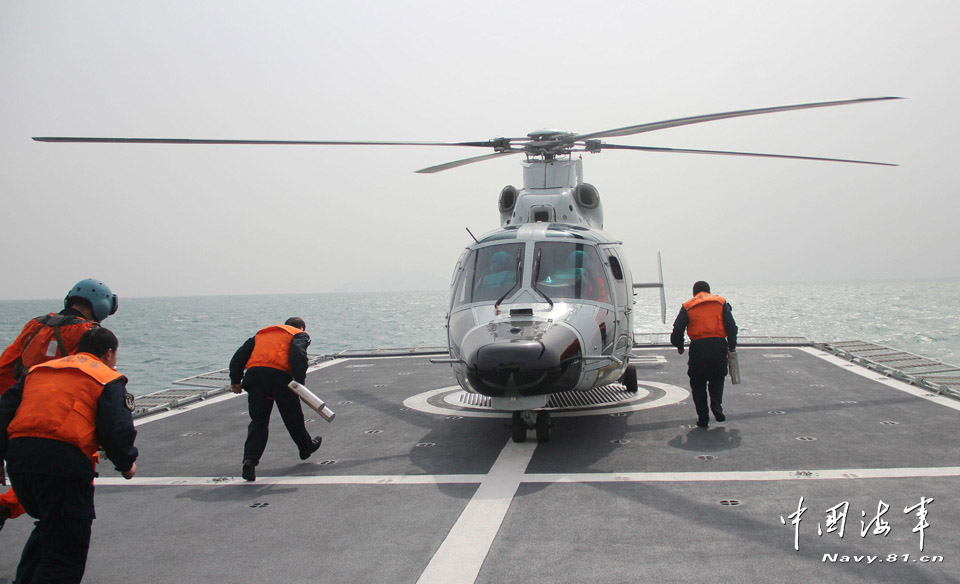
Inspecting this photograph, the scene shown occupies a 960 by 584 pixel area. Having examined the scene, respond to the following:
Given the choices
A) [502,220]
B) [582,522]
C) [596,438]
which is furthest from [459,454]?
[502,220]

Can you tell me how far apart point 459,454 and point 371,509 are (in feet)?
6.18

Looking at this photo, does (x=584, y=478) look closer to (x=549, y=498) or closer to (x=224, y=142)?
(x=549, y=498)

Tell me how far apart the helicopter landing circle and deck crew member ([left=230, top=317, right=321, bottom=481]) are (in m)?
3.09

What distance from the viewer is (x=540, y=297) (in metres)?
7.79

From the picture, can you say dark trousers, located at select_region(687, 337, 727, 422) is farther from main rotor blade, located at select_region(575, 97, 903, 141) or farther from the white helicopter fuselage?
main rotor blade, located at select_region(575, 97, 903, 141)

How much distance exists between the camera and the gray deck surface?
4230 millimetres

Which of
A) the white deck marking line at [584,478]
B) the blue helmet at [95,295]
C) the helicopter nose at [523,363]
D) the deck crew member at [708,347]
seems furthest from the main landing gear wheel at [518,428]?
the blue helmet at [95,295]

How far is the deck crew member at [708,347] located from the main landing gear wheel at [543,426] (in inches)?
74.5

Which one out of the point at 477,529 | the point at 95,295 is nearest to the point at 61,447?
the point at 95,295

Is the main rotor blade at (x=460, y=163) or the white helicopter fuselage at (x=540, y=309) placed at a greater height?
the main rotor blade at (x=460, y=163)

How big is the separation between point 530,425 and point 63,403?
5.01 metres

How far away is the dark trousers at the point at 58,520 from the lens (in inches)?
142

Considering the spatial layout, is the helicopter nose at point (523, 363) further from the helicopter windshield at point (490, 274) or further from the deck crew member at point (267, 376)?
the deck crew member at point (267, 376)

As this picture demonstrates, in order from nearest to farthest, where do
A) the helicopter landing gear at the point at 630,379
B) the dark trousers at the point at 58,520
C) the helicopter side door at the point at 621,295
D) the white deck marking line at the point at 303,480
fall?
the dark trousers at the point at 58,520, the white deck marking line at the point at 303,480, the helicopter side door at the point at 621,295, the helicopter landing gear at the point at 630,379
